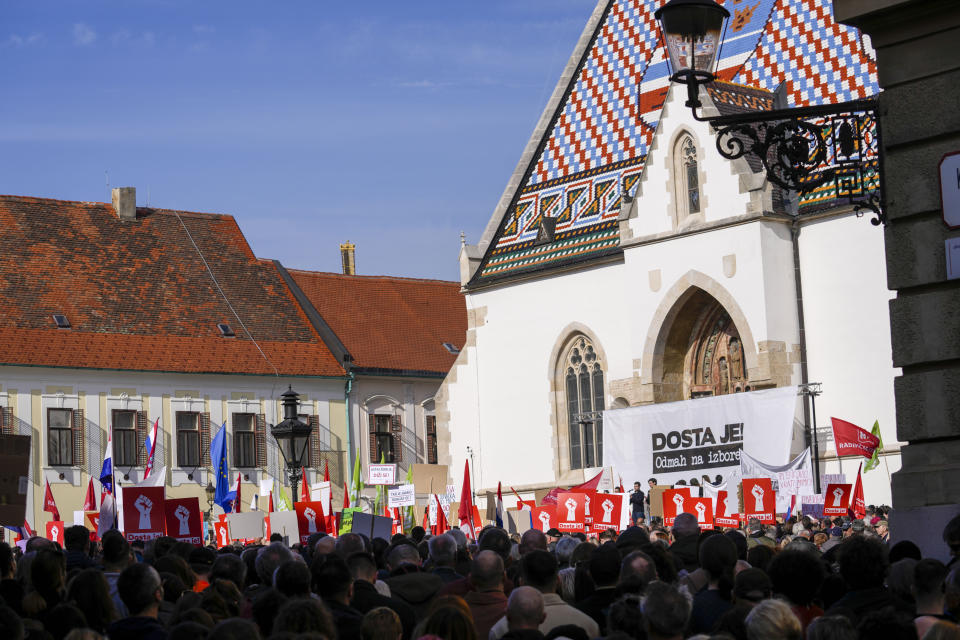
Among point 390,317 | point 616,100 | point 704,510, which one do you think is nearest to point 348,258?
point 390,317

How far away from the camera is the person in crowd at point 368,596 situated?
732cm

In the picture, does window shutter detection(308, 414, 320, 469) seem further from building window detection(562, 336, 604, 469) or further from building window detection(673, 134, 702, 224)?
building window detection(673, 134, 702, 224)

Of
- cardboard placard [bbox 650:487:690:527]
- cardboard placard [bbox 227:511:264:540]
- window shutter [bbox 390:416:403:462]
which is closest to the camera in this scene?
cardboard placard [bbox 227:511:264:540]

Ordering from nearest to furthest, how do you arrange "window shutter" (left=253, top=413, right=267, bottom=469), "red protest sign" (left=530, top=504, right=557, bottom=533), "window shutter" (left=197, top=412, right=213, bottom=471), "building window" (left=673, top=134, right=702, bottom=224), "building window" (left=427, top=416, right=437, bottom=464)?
1. "red protest sign" (left=530, top=504, right=557, bottom=533)
2. "building window" (left=673, top=134, right=702, bottom=224)
3. "window shutter" (left=197, top=412, right=213, bottom=471)
4. "window shutter" (left=253, top=413, right=267, bottom=469)
5. "building window" (left=427, top=416, right=437, bottom=464)

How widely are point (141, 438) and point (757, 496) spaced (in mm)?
21788

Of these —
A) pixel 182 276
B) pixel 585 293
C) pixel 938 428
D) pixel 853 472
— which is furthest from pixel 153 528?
pixel 182 276

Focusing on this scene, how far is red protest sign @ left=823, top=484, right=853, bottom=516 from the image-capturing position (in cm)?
1905

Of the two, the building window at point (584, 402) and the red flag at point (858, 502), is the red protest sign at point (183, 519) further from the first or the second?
the building window at point (584, 402)

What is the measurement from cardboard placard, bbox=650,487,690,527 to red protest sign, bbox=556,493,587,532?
124cm

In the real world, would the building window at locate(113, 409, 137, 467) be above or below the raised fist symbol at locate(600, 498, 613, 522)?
above

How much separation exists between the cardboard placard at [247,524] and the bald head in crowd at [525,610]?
30.1 ft

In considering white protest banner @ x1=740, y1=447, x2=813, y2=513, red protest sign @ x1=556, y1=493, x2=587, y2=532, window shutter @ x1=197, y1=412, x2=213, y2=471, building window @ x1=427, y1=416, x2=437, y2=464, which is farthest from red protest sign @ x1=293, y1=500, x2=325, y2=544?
building window @ x1=427, y1=416, x2=437, y2=464

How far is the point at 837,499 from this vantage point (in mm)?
19062

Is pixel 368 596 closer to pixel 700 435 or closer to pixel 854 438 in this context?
pixel 854 438
